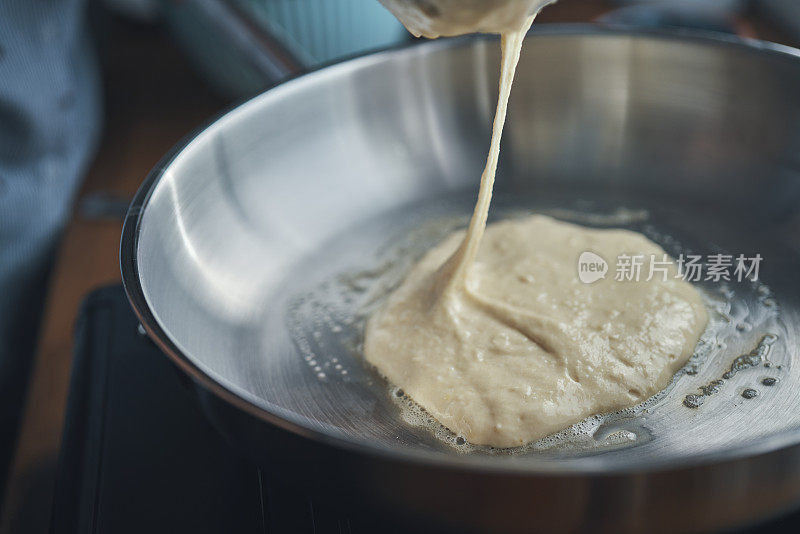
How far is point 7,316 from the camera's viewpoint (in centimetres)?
92

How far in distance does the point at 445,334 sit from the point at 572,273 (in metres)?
0.16

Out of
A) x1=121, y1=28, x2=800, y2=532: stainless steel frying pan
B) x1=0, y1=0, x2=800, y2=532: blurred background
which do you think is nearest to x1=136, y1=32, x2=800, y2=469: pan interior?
x1=121, y1=28, x2=800, y2=532: stainless steel frying pan

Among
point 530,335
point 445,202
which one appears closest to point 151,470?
point 530,335

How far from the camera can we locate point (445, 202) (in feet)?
2.91

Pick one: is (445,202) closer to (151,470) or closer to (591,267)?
(591,267)

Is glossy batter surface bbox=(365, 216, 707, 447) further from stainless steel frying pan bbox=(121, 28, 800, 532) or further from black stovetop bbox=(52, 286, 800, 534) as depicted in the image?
black stovetop bbox=(52, 286, 800, 534)

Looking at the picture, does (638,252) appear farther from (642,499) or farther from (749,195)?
(642,499)

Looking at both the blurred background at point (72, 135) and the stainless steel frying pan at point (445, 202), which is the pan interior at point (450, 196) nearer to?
the stainless steel frying pan at point (445, 202)

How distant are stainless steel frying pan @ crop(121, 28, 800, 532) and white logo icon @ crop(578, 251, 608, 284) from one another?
3.1 inches

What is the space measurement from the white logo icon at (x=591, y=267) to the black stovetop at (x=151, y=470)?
0.99 feet

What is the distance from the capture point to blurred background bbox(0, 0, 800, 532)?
0.83m

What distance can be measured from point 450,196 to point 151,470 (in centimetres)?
46

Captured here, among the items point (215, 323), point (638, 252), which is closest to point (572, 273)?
point (638, 252)

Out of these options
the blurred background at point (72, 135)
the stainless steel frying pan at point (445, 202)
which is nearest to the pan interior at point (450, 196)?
the stainless steel frying pan at point (445, 202)
